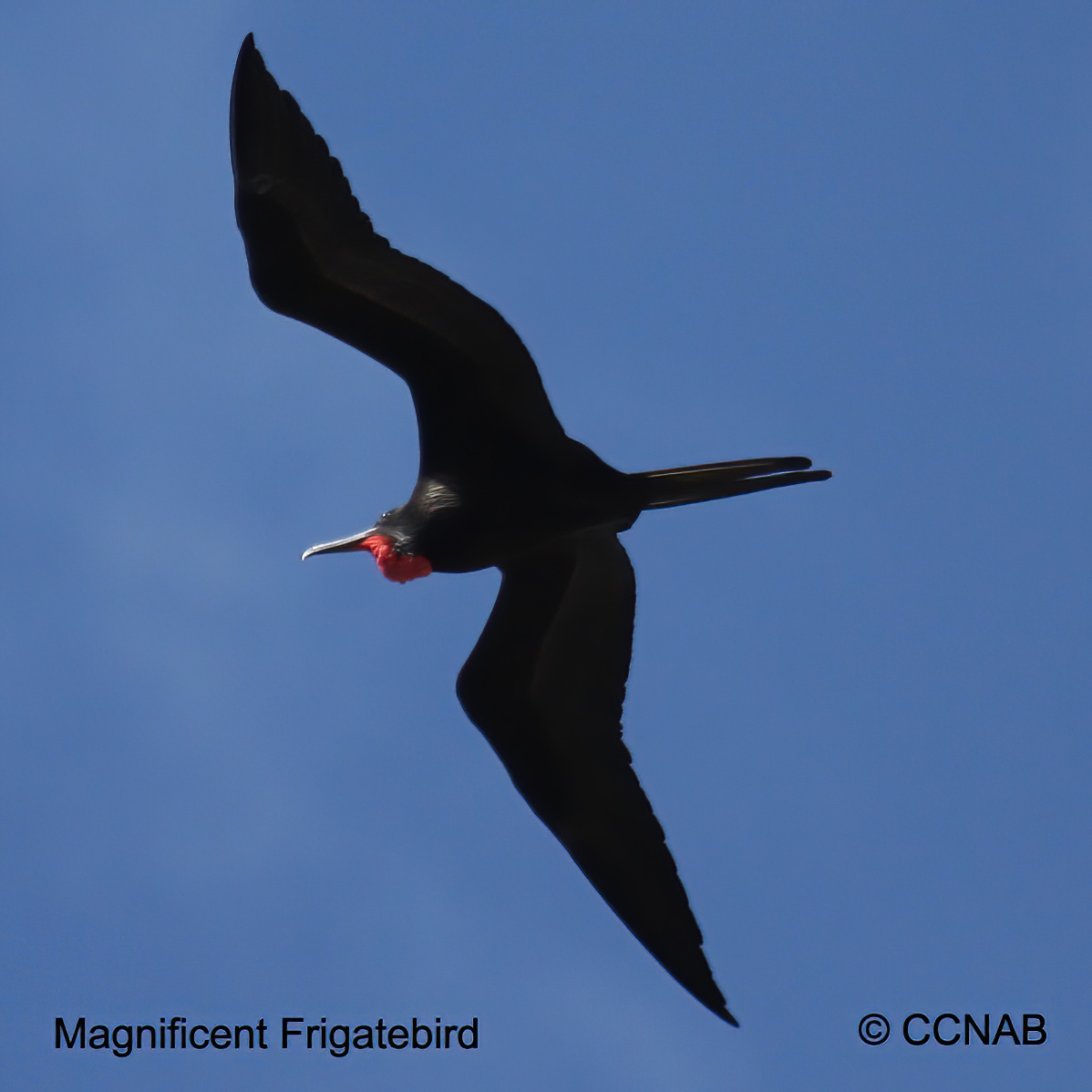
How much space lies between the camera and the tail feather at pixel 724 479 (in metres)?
6.17

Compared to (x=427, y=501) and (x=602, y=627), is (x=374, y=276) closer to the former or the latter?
(x=427, y=501)

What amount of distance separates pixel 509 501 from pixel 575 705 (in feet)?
3.68


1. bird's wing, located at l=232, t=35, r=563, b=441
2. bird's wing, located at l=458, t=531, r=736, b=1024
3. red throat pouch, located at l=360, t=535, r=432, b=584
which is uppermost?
bird's wing, located at l=232, t=35, r=563, b=441

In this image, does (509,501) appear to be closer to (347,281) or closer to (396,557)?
(396,557)

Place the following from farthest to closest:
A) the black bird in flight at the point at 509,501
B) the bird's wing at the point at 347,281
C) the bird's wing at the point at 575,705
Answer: the bird's wing at the point at 575,705
the black bird in flight at the point at 509,501
the bird's wing at the point at 347,281

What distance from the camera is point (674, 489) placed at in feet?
21.1

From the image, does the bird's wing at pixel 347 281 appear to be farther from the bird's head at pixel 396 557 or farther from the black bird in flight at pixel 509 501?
the bird's head at pixel 396 557

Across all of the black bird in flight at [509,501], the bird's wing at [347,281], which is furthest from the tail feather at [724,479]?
the bird's wing at [347,281]

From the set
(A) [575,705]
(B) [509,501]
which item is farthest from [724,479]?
(A) [575,705]

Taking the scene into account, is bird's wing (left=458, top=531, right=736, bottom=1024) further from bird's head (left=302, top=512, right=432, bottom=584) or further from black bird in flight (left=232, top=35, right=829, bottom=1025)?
bird's head (left=302, top=512, right=432, bottom=584)

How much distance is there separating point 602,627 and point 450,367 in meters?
1.53

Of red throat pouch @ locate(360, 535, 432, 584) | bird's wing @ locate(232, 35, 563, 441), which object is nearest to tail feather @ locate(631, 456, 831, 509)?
bird's wing @ locate(232, 35, 563, 441)

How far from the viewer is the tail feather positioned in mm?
6172

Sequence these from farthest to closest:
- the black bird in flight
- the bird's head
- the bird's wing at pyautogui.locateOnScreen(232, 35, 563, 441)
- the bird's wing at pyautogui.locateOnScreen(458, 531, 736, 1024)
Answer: the bird's wing at pyautogui.locateOnScreen(458, 531, 736, 1024) < the bird's head < the black bird in flight < the bird's wing at pyautogui.locateOnScreen(232, 35, 563, 441)
